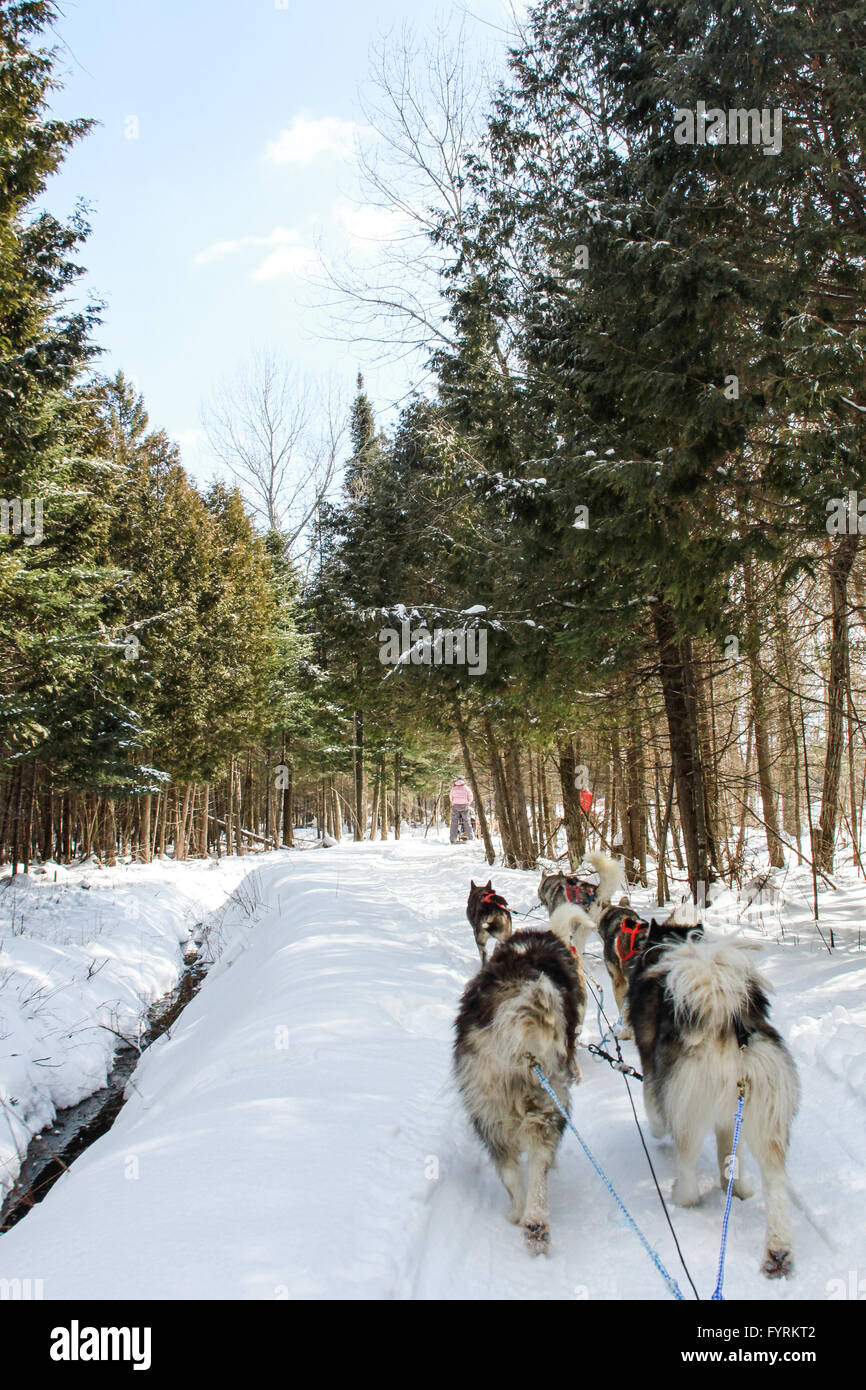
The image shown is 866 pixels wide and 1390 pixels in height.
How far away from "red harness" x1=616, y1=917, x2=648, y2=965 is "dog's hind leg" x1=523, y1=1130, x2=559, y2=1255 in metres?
1.95

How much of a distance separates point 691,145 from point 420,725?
1354cm

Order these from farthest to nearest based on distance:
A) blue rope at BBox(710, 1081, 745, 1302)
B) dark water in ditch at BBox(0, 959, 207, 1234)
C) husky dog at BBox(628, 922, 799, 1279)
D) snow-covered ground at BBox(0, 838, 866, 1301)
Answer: dark water in ditch at BBox(0, 959, 207, 1234), husky dog at BBox(628, 922, 799, 1279), snow-covered ground at BBox(0, 838, 866, 1301), blue rope at BBox(710, 1081, 745, 1302)

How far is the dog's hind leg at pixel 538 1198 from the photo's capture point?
282 centimetres

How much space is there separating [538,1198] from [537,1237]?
13cm

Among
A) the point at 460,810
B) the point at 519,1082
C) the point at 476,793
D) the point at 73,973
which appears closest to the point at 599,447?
the point at 519,1082

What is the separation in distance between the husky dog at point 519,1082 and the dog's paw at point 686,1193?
571mm

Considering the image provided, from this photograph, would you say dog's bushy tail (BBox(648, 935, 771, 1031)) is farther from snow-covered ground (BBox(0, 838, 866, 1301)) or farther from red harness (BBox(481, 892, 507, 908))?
red harness (BBox(481, 892, 507, 908))

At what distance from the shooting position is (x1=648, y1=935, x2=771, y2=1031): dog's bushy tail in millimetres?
2898

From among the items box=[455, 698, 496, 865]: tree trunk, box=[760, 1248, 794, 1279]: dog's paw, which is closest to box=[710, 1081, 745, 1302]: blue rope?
box=[760, 1248, 794, 1279]: dog's paw

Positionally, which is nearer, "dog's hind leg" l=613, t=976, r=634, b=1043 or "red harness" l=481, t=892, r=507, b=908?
"dog's hind leg" l=613, t=976, r=634, b=1043

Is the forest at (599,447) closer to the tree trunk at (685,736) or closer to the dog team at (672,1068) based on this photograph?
the tree trunk at (685,736)

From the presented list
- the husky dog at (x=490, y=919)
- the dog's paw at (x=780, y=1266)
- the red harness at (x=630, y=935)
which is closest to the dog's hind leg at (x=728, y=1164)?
the dog's paw at (x=780, y=1266)
